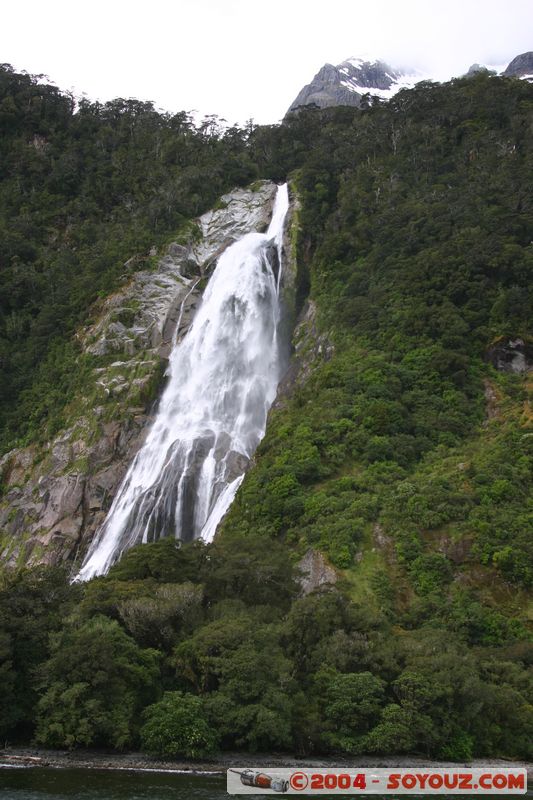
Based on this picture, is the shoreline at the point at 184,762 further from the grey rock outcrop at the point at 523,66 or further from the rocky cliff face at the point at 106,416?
the grey rock outcrop at the point at 523,66

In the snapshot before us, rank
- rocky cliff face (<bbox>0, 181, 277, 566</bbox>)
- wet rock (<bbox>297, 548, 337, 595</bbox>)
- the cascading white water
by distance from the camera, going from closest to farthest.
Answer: wet rock (<bbox>297, 548, 337, 595</bbox>) < the cascading white water < rocky cliff face (<bbox>0, 181, 277, 566</bbox>)

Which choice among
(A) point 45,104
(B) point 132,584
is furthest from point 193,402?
(A) point 45,104

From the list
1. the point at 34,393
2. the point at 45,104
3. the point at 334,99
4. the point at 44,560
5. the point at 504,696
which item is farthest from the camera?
the point at 334,99

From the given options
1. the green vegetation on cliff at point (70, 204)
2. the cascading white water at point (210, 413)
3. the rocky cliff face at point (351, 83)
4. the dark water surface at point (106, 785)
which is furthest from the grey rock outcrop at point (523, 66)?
the dark water surface at point (106, 785)

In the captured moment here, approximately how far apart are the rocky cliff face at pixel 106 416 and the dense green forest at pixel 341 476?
361cm

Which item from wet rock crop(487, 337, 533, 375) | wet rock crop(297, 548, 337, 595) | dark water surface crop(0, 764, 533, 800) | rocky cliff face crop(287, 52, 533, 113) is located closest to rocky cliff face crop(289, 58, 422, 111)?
rocky cliff face crop(287, 52, 533, 113)

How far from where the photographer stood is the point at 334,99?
158875 mm

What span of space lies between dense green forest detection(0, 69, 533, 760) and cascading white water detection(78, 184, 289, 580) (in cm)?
376

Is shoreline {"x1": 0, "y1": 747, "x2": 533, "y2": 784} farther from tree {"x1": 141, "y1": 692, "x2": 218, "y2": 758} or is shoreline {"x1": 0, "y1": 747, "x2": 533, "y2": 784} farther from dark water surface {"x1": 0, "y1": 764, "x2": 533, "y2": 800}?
dark water surface {"x1": 0, "y1": 764, "x2": 533, "y2": 800}

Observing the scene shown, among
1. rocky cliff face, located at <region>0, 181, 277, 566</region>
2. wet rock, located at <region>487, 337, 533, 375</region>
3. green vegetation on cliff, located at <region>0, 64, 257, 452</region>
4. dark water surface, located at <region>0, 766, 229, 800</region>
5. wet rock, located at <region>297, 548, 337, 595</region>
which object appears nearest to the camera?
dark water surface, located at <region>0, 766, 229, 800</region>

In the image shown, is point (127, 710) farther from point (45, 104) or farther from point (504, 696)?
point (45, 104)

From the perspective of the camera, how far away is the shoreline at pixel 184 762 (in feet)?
87.7

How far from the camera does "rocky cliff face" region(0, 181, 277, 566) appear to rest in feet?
183

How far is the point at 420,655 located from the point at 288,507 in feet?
44.9
